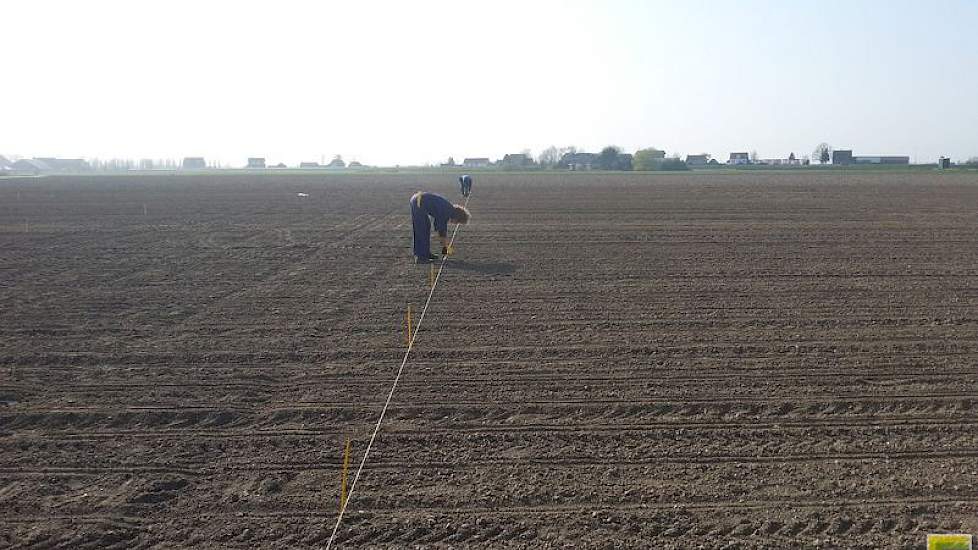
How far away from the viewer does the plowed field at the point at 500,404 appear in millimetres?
5762

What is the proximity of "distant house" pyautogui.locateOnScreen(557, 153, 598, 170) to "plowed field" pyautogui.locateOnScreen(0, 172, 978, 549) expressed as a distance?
12519cm

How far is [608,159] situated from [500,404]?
133m

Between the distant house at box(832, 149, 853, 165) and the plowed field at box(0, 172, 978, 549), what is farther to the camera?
the distant house at box(832, 149, 853, 165)

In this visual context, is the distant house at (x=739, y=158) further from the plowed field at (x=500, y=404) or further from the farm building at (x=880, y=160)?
the plowed field at (x=500, y=404)

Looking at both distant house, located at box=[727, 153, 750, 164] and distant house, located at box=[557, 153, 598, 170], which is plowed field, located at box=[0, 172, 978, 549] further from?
distant house, located at box=[727, 153, 750, 164]

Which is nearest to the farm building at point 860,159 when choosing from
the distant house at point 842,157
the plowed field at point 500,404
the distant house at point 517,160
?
the distant house at point 842,157

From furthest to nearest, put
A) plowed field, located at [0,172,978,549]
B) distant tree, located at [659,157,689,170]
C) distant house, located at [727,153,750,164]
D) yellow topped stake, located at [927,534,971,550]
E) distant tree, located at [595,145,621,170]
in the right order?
distant house, located at [727,153,750,164], distant tree, located at [595,145,621,170], distant tree, located at [659,157,689,170], plowed field, located at [0,172,978,549], yellow topped stake, located at [927,534,971,550]

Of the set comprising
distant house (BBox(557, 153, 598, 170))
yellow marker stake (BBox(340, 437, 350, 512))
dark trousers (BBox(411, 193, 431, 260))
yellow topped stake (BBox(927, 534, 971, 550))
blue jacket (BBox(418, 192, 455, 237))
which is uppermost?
distant house (BBox(557, 153, 598, 170))

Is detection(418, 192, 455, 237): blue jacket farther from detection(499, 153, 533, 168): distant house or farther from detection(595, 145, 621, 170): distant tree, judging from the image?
detection(499, 153, 533, 168): distant house

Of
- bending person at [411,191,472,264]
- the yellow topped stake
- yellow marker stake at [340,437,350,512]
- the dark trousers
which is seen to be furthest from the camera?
the dark trousers

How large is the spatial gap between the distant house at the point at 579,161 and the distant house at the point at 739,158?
94.5 feet

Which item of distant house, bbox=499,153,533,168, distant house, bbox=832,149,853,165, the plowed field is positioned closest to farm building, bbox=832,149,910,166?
distant house, bbox=832,149,853,165

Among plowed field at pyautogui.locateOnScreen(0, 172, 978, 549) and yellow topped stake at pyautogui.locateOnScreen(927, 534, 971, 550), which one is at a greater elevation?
yellow topped stake at pyautogui.locateOnScreen(927, 534, 971, 550)

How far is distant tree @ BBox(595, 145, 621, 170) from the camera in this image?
136250 millimetres
